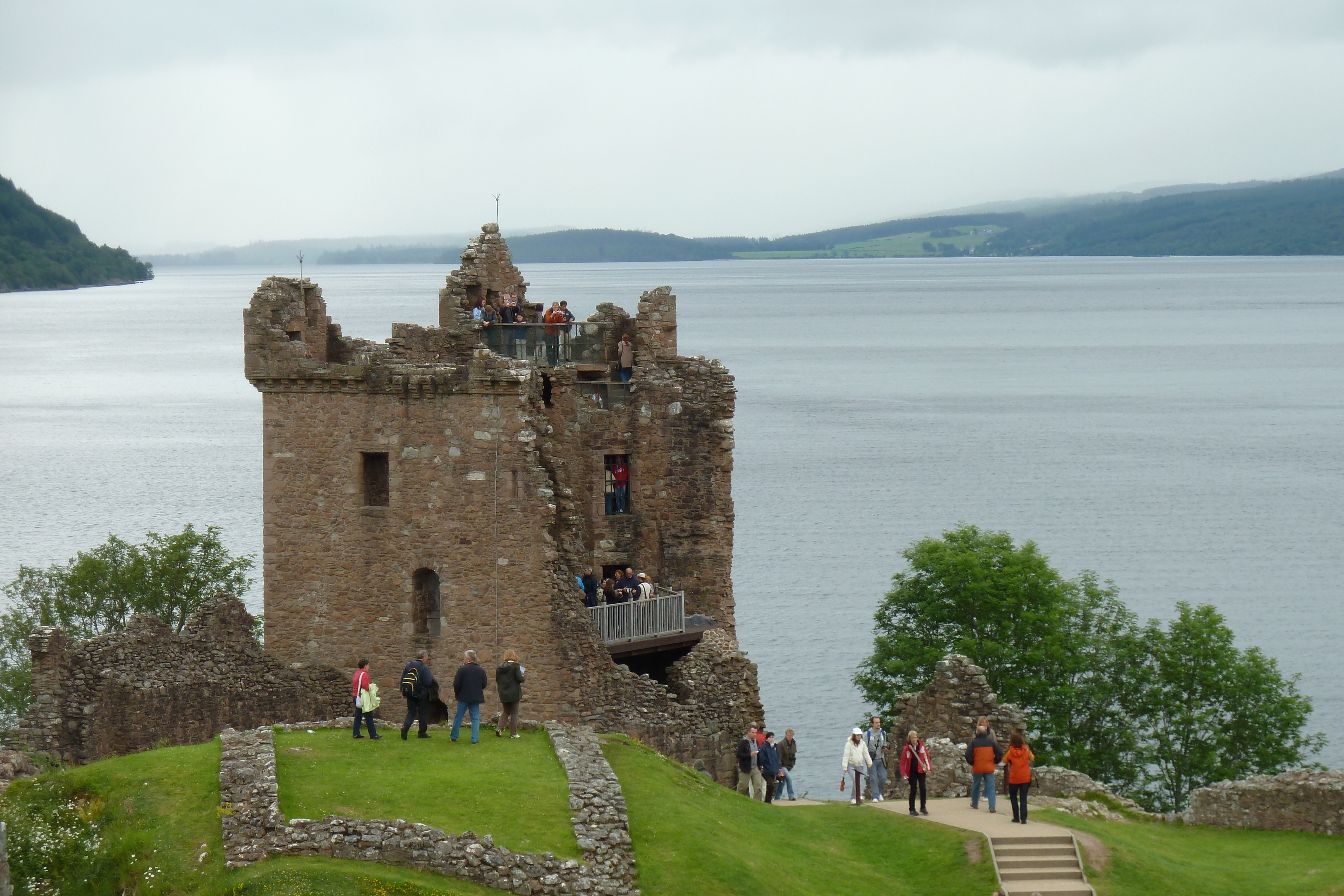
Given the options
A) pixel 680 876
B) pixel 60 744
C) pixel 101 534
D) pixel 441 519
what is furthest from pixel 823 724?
pixel 101 534

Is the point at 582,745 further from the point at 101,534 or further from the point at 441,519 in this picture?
the point at 101,534

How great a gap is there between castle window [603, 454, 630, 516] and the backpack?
12875 mm

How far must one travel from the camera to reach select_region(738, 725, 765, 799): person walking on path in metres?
34.0

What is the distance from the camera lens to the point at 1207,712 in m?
52.3

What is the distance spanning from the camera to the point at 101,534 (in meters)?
92.4

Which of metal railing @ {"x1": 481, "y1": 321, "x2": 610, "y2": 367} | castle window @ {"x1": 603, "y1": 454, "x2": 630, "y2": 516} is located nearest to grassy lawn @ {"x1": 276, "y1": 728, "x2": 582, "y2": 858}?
castle window @ {"x1": 603, "y1": 454, "x2": 630, "y2": 516}

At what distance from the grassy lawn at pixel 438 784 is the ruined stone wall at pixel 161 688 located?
736 cm

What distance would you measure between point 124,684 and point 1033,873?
62.3 ft

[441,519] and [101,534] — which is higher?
[441,519]

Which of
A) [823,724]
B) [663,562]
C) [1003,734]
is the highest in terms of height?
[663,562]

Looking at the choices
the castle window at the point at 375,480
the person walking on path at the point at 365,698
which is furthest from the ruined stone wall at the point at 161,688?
the person walking on path at the point at 365,698

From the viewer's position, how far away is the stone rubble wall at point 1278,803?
103ft

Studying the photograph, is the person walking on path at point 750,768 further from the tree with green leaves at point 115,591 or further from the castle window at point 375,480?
the tree with green leaves at point 115,591

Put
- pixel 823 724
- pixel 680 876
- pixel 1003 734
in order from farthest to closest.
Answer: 1. pixel 823 724
2. pixel 1003 734
3. pixel 680 876
